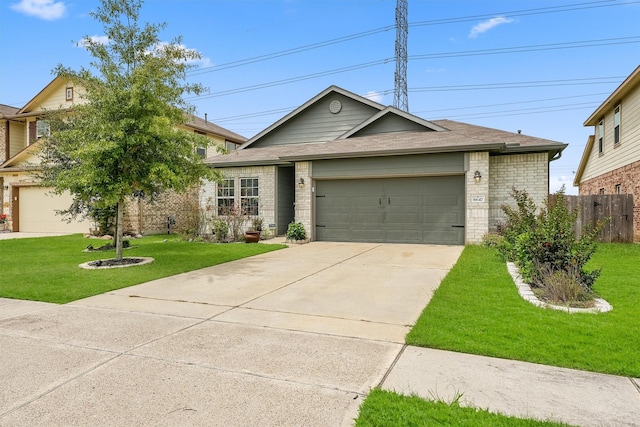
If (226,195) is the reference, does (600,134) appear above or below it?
above

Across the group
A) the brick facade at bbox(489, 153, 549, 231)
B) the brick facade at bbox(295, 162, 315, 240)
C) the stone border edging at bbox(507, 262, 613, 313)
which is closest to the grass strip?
the stone border edging at bbox(507, 262, 613, 313)

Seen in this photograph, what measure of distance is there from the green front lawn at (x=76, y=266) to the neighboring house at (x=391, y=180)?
3002 mm

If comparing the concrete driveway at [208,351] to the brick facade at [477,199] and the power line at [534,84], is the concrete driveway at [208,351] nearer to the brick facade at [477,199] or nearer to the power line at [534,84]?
the brick facade at [477,199]

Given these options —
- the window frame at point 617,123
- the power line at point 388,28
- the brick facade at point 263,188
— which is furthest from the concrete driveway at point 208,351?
the power line at point 388,28

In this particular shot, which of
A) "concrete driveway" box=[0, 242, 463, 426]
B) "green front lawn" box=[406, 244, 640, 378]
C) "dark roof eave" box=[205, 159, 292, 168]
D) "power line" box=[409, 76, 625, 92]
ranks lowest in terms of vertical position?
"concrete driveway" box=[0, 242, 463, 426]

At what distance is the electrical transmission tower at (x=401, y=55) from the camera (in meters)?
27.5

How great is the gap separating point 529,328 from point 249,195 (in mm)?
13154

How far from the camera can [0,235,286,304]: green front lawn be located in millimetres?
6539

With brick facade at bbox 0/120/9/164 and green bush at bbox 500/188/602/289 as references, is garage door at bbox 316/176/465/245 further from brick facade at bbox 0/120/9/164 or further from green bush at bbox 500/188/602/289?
brick facade at bbox 0/120/9/164

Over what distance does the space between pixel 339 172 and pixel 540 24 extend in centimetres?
1825

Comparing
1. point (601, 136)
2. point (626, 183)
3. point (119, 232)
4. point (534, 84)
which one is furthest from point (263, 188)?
point (534, 84)

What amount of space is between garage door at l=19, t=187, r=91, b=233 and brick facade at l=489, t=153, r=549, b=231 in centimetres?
1808

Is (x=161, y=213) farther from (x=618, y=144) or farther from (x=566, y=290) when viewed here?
(x=618, y=144)

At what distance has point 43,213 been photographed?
2009 centimetres
